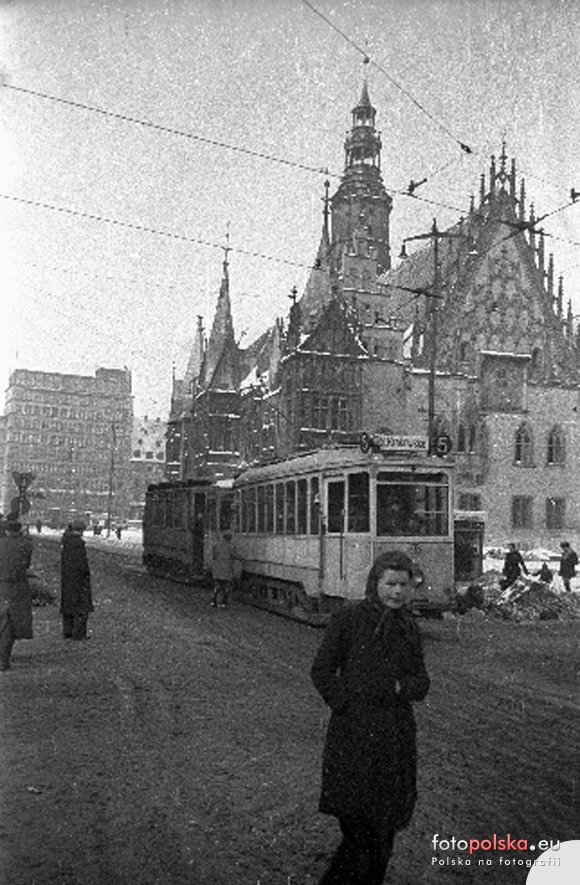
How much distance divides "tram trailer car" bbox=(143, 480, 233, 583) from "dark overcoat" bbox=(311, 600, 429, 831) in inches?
743

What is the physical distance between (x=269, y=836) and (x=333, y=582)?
9.82 metres

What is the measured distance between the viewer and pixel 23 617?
10383 millimetres

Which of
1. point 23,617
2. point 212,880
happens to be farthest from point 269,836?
point 23,617

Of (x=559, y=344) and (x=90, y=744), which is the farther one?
(x=559, y=344)

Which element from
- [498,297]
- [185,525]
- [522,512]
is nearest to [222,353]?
[498,297]

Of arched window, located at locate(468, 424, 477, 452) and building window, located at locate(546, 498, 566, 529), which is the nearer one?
building window, located at locate(546, 498, 566, 529)

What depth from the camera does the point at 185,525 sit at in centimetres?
2694

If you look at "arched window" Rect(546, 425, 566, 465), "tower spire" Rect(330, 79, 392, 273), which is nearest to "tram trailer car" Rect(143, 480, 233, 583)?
"arched window" Rect(546, 425, 566, 465)

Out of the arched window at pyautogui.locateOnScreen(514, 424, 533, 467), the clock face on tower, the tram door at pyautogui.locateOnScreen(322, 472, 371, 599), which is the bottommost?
the tram door at pyautogui.locateOnScreen(322, 472, 371, 599)

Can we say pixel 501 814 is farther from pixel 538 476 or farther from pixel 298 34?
pixel 538 476

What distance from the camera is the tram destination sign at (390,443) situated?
14.8 m

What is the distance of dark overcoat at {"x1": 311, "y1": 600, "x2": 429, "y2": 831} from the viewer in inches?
158

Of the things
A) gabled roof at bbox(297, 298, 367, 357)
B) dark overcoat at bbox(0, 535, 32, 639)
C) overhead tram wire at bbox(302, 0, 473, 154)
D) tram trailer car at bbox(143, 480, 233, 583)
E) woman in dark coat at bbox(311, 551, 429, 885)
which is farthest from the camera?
gabled roof at bbox(297, 298, 367, 357)

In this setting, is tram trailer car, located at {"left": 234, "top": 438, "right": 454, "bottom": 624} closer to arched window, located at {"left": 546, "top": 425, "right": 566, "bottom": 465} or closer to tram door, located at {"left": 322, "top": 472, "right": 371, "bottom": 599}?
tram door, located at {"left": 322, "top": 472, "right": 371, "bottom": 599}
